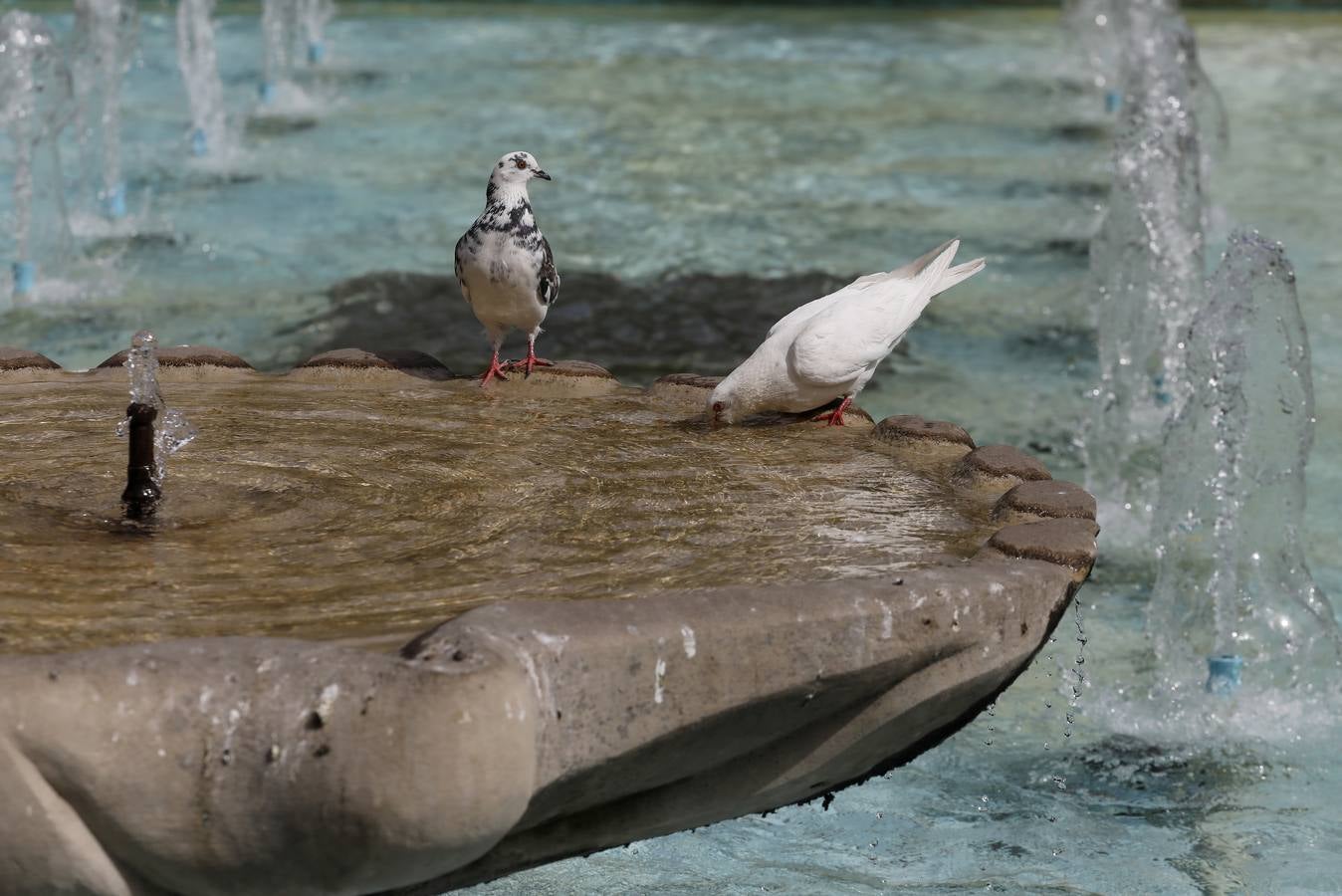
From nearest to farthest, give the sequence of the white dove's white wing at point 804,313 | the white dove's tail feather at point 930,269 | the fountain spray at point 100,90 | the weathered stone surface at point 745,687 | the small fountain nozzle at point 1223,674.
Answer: the weathered stone surface at point 745,687 < the white dove's white wing at point 804,313 < the white dove's tail feather at point 930,269 < the small fountain nozzle at point 1223,674 < the fountain spray at point 100,90

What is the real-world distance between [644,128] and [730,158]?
97 cm

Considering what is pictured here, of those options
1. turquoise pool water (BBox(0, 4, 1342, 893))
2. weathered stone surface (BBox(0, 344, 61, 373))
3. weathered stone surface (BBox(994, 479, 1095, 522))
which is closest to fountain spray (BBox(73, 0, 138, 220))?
turquoise pool water (BBox(0, 4, 1342, 893))

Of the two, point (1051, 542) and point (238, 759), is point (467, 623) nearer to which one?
point (238, 759)

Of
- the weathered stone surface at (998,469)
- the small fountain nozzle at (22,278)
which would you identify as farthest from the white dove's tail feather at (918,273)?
the small fountain nozzle at (22,278)

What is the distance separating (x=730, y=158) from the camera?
1138 centimetres

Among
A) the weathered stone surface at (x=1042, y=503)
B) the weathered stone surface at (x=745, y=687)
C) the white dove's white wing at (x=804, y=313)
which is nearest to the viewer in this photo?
the weathered stone surface at (x=745, y=687)

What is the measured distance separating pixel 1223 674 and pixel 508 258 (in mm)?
2166

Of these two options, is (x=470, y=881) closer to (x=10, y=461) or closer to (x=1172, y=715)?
(x=10, y=461)

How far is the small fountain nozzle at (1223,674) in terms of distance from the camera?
5.00 m

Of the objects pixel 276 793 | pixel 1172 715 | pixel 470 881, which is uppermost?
pixel 276 793

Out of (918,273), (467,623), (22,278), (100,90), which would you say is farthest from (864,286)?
(100,90)

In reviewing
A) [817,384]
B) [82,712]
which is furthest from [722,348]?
[82,712]

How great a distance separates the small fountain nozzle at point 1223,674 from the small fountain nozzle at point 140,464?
285 cm

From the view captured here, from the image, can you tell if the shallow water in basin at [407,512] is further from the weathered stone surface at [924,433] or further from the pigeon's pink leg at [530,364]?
the pigeon's pink leg at [530,364]
